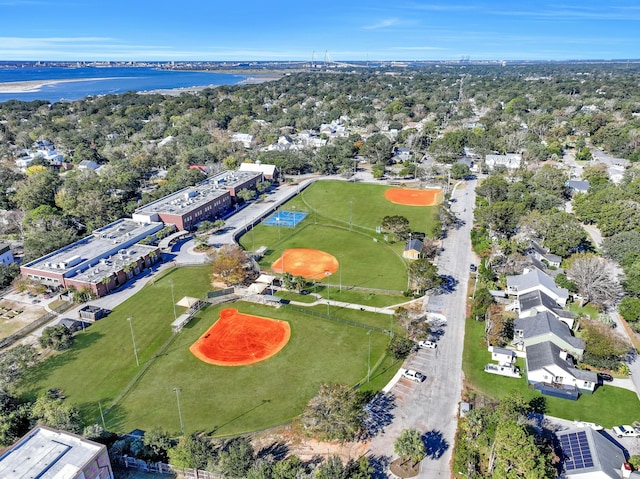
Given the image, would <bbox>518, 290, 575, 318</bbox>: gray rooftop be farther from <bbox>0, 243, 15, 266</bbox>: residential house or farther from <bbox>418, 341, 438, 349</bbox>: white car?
<bbox>0, 243, 15, 266</bbox>: residential house

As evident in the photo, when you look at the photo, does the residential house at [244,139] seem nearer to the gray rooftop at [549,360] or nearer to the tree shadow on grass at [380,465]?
the gray rooftop at [549,360]

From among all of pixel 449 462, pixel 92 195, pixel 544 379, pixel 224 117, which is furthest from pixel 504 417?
pixel 224 117

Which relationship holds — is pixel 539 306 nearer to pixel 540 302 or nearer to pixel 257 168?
pixel 540 302

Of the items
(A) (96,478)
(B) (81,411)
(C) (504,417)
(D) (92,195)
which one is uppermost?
(D) (92,195)

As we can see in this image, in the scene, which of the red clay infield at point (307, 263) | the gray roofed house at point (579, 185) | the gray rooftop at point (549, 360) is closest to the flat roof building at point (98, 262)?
the red clay infield at point (307, 263)

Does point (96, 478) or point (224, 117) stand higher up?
point (224, 117)

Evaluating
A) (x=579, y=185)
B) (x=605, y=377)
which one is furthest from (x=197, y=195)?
(x=579, y=185)

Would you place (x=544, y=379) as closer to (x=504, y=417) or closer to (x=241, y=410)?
(x=504, y=417)
